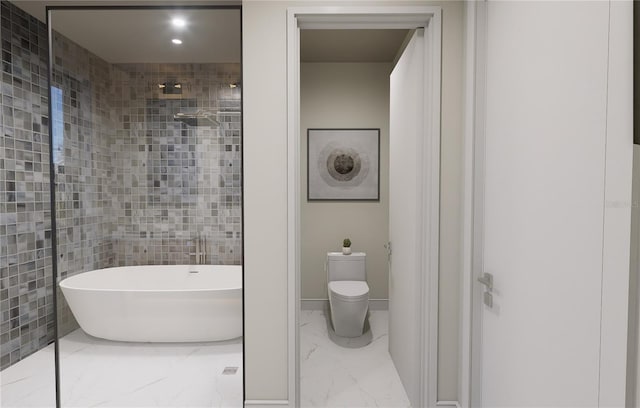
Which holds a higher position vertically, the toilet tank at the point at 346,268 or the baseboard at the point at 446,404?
the toilet tank at the point at 346,268

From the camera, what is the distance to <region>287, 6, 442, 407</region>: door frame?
1796 millimetres

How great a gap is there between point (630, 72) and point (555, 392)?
1.00 metres

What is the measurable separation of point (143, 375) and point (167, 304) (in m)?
0.46

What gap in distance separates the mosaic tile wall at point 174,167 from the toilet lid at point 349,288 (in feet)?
4.21

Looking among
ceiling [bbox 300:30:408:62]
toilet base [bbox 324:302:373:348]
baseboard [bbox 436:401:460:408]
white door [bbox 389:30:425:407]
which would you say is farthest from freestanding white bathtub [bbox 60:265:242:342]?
ceiling [bbox 300:30:408:62]

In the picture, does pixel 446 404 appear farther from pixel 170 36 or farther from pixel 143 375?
pixel 170 36

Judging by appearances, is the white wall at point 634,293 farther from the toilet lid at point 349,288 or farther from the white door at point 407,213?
the toilet lid at point 349,288

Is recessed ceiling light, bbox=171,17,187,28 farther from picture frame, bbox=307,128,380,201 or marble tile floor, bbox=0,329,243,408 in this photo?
picture frame, bbox=307,128,380,201

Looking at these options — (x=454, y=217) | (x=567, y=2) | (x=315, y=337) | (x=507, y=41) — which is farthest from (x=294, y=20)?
(x=315, y=337)

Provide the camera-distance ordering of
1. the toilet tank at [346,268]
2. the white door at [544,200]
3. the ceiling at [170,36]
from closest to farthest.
Result: the white door at [544,200] → the ceiling at [170,36] → the toilet tank at [346,268]

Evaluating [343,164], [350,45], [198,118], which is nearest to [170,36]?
[198,118]

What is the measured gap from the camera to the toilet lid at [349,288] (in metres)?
2.95

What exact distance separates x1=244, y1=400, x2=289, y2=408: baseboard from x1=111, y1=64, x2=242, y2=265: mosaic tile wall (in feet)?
2.43

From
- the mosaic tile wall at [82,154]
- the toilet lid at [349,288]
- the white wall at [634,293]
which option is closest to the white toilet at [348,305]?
the toilet lid at [349,288]
